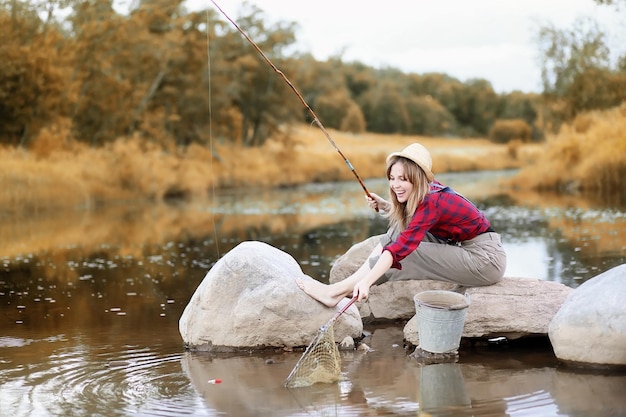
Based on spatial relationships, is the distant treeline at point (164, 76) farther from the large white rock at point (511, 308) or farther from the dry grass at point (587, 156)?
the large white rock at point (511, 308)

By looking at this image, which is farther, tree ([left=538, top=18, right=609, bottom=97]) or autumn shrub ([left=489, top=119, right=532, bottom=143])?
autumn shrub ([left=489, top=119, right=532, bottom=143])

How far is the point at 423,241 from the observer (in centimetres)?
661

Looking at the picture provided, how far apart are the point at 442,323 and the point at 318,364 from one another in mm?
979

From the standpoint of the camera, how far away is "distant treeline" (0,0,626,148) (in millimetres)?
24188

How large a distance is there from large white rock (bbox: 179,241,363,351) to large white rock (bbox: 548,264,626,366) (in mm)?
1627

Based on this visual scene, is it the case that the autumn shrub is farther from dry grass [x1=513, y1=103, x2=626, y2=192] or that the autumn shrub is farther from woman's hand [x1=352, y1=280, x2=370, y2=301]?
woman's hand [x1=352, y1=280, x2=370, y2=301]

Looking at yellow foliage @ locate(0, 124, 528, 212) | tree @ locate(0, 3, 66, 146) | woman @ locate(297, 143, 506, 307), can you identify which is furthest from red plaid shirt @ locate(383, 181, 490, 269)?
tree @ locate(0, 3, 66, 146)

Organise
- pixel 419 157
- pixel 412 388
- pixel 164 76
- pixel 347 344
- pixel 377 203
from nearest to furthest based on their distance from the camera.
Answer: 1. pixel 412 388
2. pixel 419 157
3. pixel 347 344
4. pixel 377 203
5. pixel 164 76

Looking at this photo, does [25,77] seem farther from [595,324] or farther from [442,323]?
[595,324]

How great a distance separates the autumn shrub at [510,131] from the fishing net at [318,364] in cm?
4790

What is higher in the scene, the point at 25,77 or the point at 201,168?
the point at 25,77

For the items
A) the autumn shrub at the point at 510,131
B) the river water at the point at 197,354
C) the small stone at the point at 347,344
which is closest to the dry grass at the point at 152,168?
the river water at the point at 197,354

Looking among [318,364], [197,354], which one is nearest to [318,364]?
[318,364]

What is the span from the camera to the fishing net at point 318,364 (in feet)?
18.1
